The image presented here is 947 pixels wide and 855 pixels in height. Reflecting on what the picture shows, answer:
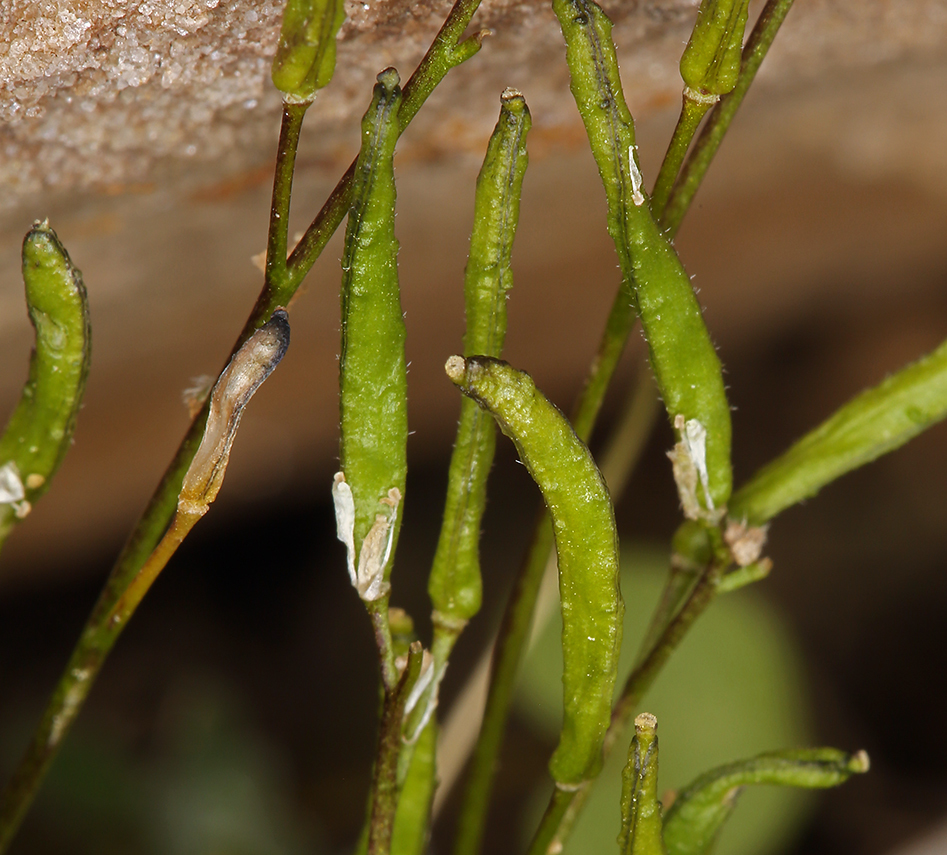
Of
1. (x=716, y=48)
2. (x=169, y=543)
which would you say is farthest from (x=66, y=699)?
(x=716, y=48)

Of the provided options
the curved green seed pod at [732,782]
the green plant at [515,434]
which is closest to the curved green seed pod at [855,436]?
the green plant at [515,434]

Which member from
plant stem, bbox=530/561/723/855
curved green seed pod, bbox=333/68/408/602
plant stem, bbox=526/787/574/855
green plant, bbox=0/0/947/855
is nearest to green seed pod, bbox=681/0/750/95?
green plant, bbox=0/0/947/855

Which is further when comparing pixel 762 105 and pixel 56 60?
pixel 762 105

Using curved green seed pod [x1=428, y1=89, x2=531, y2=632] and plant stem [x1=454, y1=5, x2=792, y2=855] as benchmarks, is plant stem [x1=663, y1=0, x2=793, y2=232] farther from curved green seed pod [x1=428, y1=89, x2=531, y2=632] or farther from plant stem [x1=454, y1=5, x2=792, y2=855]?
curved green seed pod [x1=428, y1=89, x2=531, y2=632]

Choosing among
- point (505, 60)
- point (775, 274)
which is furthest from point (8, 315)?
point (775, 274)

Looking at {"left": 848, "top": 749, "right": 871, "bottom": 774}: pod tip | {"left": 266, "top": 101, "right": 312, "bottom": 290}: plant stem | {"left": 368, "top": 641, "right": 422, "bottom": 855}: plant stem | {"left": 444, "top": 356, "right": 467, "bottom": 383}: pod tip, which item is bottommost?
{"left": 368, "top": 641, "right": 422, "bottom": 855}: plant stem

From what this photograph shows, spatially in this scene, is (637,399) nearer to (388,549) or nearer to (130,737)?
(388,549)

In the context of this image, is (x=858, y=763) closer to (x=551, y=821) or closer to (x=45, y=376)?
(x=551, y=821)
